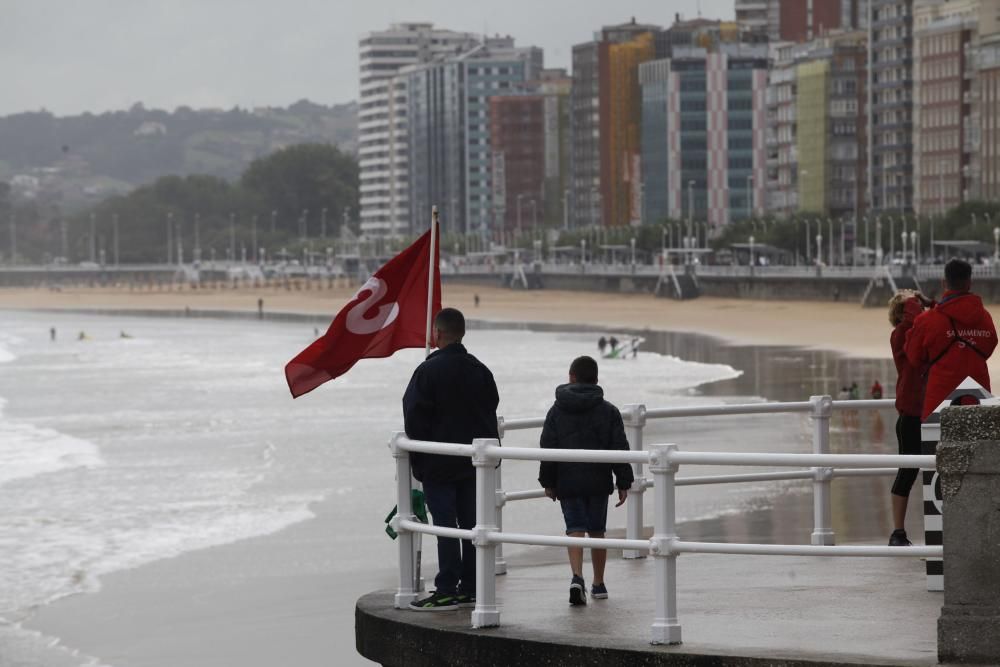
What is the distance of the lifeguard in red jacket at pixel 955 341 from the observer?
9.48m

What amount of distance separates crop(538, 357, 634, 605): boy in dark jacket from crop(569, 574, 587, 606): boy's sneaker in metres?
0.16

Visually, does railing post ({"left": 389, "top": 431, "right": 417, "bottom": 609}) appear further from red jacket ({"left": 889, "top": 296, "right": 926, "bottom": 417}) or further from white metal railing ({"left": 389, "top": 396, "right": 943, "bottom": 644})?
red jacket ({"left": 889, "top": 296, "right": 926, "bottom": 417})

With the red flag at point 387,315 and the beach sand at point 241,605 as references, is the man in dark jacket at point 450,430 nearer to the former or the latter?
the red flag at point 387,315

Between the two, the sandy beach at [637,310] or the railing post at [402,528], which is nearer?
the railing post at [402,528]

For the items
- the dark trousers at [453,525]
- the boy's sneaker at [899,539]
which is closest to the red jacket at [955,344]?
the boy's sneaker at [899,539]

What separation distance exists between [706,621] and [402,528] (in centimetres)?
142

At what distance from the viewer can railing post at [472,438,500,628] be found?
820 centimetres

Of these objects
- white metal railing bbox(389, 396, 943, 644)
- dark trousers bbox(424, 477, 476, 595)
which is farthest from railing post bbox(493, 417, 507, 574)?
dark trousers bbox(424, 477, 476, 595)

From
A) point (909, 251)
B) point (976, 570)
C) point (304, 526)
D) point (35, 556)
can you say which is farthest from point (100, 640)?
point (909, 251)

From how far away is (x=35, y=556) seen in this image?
1972 centimetres

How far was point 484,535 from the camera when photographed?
824cm

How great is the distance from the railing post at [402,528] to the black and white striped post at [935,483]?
2.24 m

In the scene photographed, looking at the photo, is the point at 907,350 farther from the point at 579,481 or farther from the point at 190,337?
the point at 190,337

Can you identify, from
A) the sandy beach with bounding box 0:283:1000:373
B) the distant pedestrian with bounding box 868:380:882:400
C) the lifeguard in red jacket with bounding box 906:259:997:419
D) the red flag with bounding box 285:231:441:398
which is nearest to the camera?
the lifeguard in red jacket with bounding box 906:259:997:419
